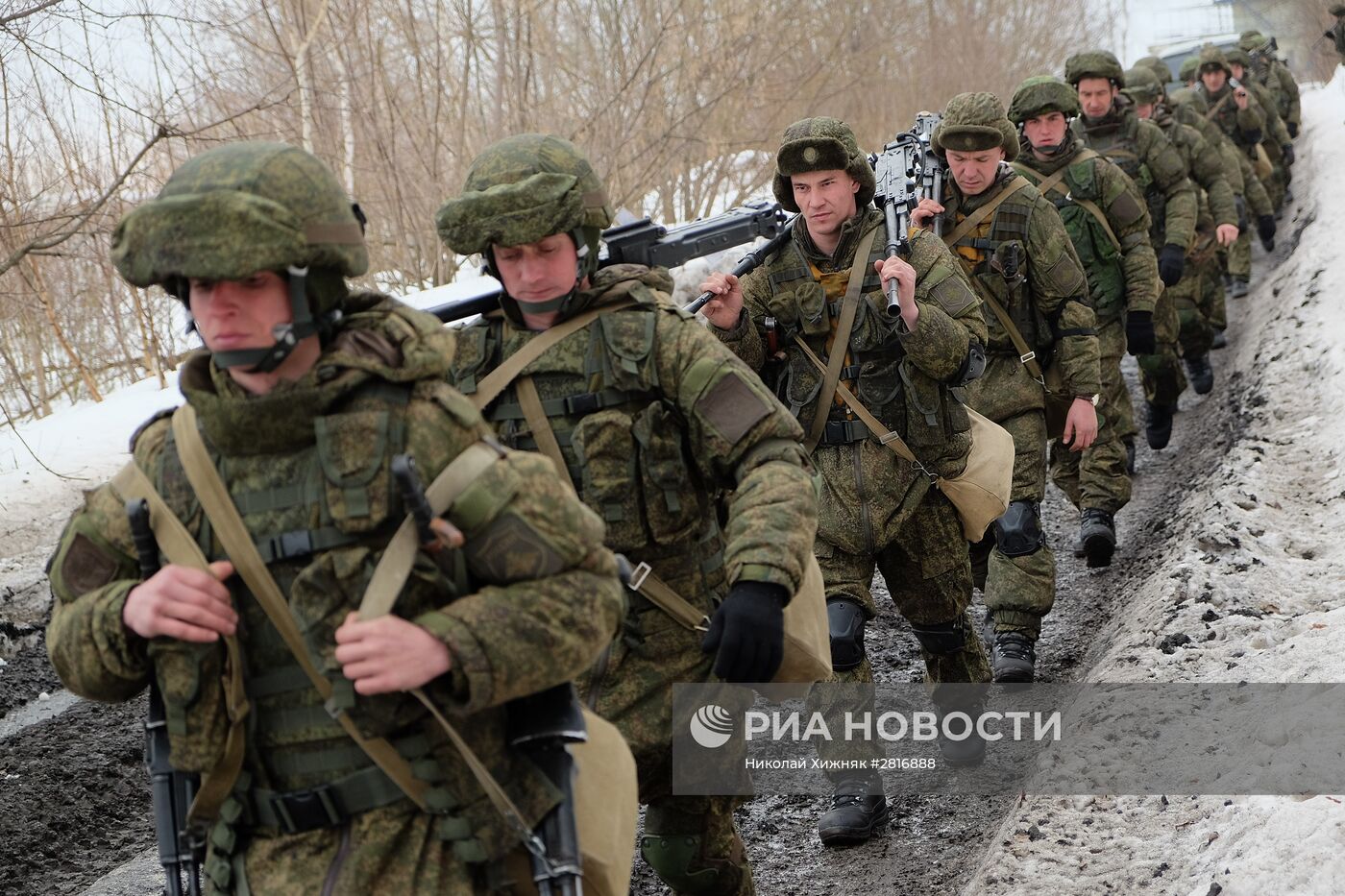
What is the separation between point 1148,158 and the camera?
10000 mm

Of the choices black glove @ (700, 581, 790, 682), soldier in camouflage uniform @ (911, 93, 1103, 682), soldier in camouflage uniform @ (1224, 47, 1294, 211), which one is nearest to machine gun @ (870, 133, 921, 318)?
soldier in camouflage uniform @ (911, 93, 1103, 682)

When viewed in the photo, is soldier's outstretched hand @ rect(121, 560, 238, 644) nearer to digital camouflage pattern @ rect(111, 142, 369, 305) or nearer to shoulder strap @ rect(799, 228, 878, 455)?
digital camouflage pattern @ rect(111, 142, 369, 305)

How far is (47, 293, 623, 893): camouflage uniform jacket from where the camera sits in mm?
2512

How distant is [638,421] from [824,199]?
1.79 metres

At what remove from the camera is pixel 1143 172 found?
Result: 1002 centimetres

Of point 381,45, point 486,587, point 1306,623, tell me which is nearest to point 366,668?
point 486,587

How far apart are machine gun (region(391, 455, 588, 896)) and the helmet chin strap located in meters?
0.43

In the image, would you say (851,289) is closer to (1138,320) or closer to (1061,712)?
(1061,712)

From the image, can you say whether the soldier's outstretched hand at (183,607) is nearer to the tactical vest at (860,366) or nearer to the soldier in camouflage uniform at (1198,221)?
the tactical vest at (860,366)

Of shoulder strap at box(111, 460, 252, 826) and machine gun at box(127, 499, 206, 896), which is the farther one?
machine gun at box(127, 499, 206, 896)

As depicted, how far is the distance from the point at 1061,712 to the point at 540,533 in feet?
13.0

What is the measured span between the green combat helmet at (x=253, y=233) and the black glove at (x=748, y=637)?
1004mm

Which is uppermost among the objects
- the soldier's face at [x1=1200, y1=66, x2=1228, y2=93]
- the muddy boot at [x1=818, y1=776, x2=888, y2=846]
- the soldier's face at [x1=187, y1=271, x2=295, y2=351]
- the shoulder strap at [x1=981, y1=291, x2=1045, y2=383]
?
the soldier's face at [x1=1200, y1=66, x2=1228, y2=93]

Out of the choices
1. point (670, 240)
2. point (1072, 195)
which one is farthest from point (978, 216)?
point (670, 240)
